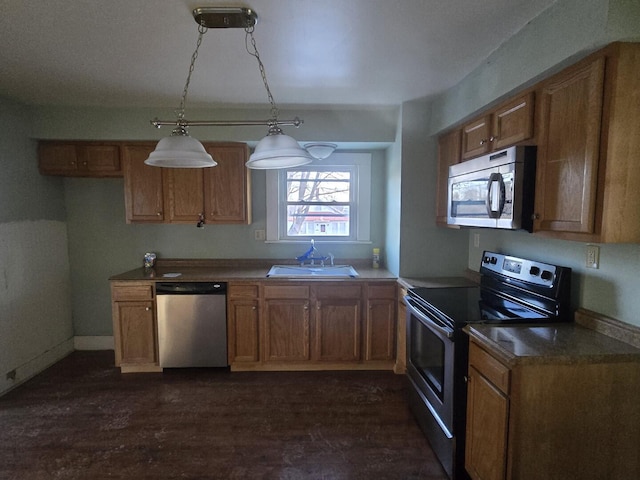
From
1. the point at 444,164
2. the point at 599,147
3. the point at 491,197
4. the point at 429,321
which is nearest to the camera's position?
the point at 599,147

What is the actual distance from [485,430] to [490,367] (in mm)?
316

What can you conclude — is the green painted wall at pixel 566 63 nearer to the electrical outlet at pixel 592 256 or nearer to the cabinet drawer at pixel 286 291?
the electrical outlet at pixel 592 256

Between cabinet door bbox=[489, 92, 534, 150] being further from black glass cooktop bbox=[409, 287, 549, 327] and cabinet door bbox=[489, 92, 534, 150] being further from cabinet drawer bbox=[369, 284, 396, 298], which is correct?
cabinet drawer bbox=[369, 284, 396, 298]

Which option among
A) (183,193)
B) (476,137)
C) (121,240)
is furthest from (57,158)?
(476,137)

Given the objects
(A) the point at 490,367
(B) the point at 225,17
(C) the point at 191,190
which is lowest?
(A) the point at 490,367

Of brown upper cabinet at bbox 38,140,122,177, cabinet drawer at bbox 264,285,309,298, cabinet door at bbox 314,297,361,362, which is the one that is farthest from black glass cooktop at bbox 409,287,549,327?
brown upper cabinet at bbox 38,140,122,177

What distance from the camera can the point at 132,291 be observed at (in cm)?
294

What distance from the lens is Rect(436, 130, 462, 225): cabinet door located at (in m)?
2.58

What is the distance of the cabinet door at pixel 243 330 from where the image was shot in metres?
2.95

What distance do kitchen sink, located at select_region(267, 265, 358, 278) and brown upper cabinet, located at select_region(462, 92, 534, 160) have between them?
1.43 meters

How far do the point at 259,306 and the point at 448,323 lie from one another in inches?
67.8

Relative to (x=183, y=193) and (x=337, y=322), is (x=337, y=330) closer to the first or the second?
(x=337, y=322)

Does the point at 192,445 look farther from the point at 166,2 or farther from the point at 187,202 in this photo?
the point at 166,2

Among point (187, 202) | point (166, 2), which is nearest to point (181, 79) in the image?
point (166, 2)
